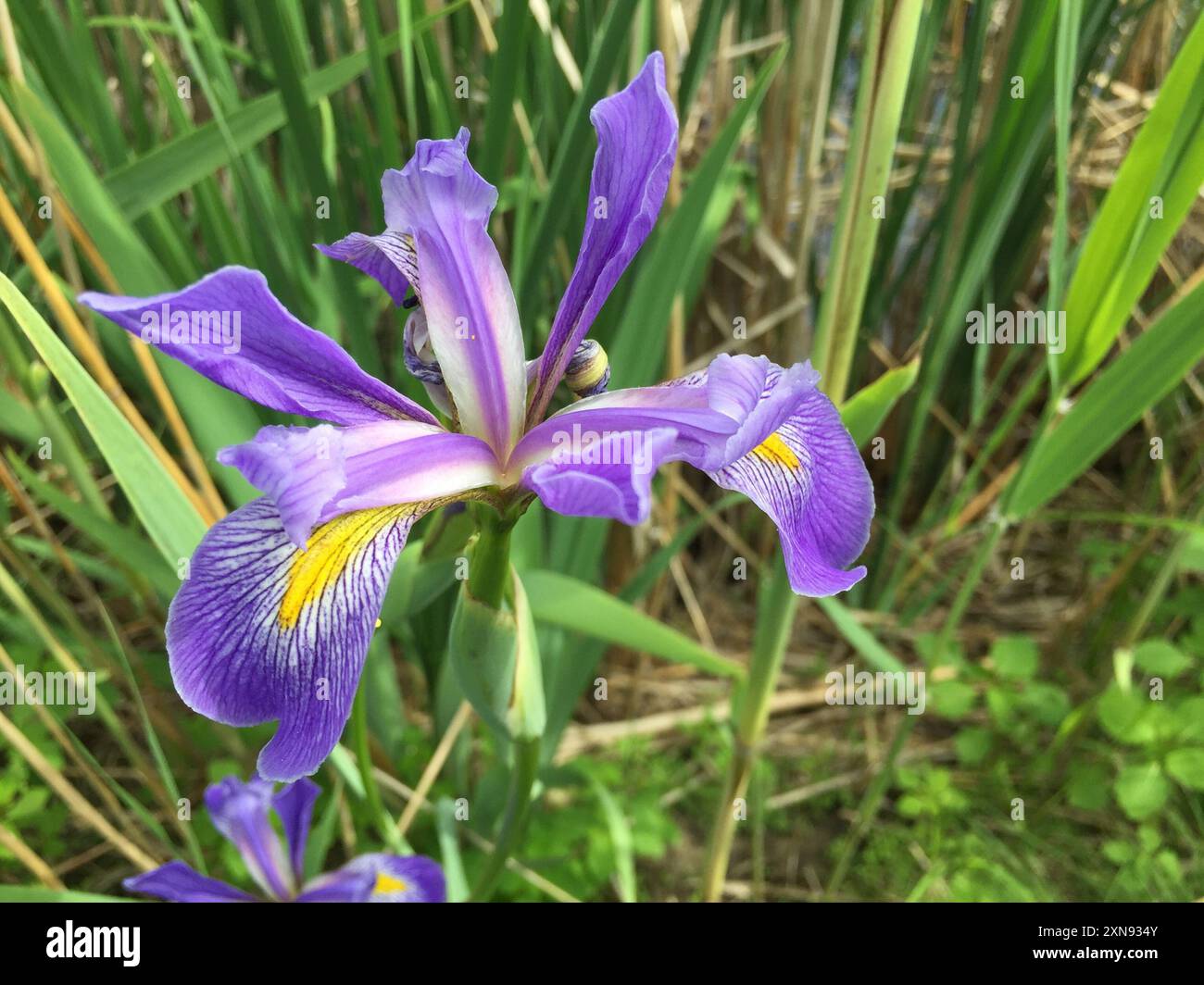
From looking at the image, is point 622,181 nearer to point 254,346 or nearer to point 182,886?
point 254,346

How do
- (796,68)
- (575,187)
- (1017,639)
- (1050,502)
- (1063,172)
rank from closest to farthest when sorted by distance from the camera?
(1063,172) → (575,187) → (796,68) → (1017,639) → (1050,502)

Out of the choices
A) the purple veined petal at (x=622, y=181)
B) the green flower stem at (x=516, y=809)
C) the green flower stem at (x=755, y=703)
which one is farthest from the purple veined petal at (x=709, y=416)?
the green flower stem at (x=755, y=703)

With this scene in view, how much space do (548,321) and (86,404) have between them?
825mm

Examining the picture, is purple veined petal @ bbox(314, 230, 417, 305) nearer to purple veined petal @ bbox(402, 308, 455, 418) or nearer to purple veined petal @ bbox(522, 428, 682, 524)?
purple veined petal @ bbox(402, 308, 455, 418)

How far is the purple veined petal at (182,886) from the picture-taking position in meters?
1.04

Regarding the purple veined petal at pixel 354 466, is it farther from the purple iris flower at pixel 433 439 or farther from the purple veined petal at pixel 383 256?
the purple veined petal at pixel 383 256

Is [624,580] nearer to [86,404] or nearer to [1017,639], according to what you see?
[1017,639]

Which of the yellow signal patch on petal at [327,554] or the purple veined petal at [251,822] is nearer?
the yellow signal patch on petal at [327,554]

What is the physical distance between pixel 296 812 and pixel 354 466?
0.73 m

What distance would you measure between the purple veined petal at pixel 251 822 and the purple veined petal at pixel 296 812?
16mm

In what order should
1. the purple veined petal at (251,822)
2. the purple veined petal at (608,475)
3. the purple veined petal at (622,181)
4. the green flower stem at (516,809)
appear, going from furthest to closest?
the purple veined petal at (251,822) < the green flower stem at (516,809) < the purple veined petal at (622,181) < the purple veined petal at (608,475)

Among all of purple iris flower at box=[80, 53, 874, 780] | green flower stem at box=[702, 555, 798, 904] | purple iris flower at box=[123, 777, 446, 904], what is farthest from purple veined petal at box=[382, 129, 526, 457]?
purple iris flower at box=[123, 777, 446, 904]

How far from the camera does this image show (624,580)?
188 centimetres
